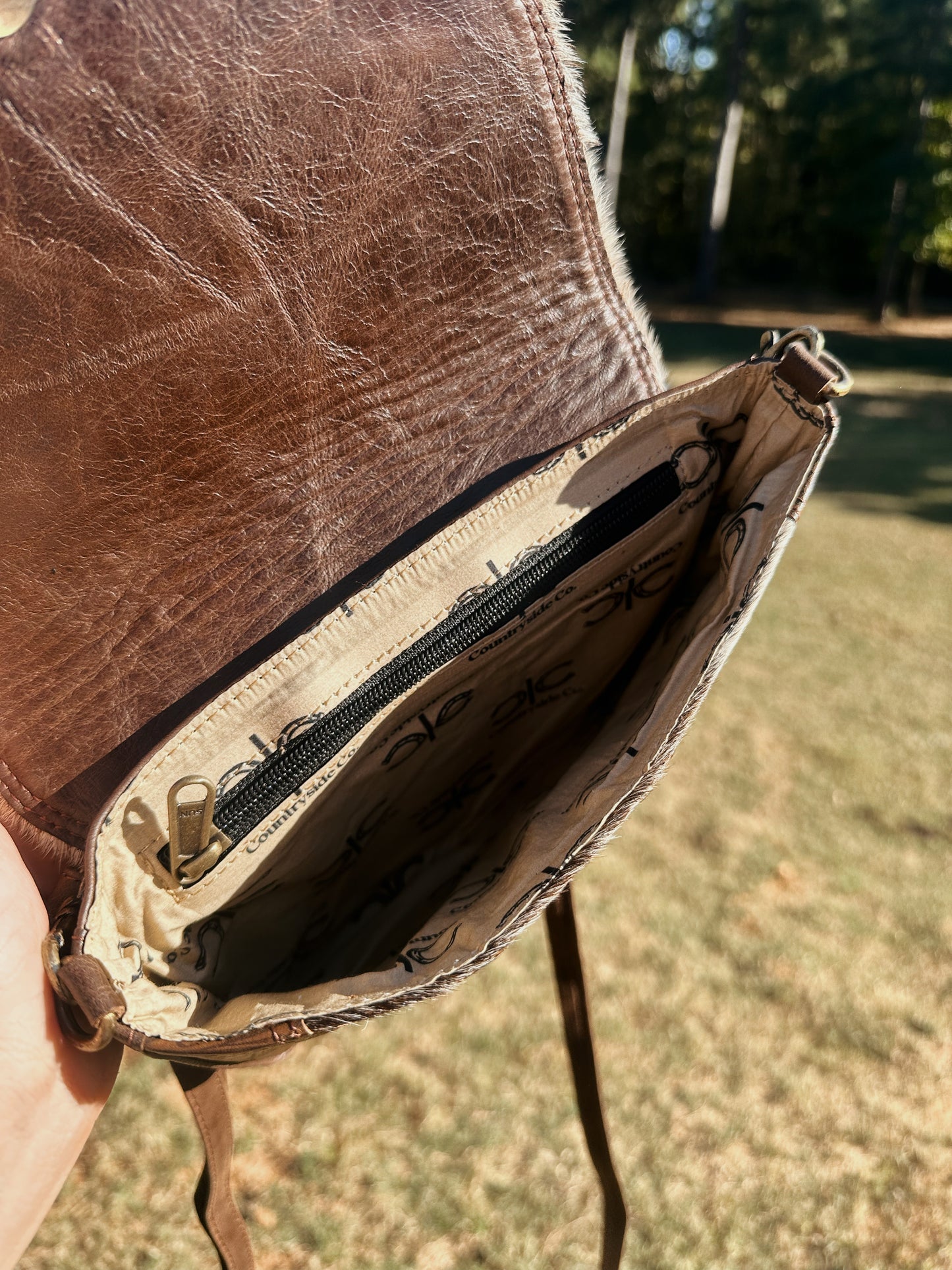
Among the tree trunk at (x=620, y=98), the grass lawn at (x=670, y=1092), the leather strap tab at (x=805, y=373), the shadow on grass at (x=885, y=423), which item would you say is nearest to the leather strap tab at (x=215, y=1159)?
the grass lawn at (x=670, y=1092)

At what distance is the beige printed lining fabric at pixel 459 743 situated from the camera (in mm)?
854

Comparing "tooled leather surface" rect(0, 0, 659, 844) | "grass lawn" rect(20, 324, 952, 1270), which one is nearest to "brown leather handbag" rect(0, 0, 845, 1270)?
"tooled leather surface" rect(0, 0, 659, 844)

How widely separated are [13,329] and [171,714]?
0.36m

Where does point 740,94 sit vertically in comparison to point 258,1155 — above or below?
above

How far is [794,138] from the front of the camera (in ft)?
57.7

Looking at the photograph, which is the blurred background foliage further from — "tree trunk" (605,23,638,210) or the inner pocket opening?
the inner pocket opening

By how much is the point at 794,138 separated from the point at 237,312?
20.1 meters

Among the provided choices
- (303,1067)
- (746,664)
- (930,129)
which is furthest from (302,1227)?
(930,129)

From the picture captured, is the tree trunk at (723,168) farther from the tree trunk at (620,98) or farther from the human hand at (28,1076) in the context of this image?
the human hand at (28,1076)

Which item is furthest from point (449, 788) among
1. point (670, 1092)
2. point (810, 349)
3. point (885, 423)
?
point (885, 423)

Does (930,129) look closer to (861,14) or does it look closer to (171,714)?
(861,14)

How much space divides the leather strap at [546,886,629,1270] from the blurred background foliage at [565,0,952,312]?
1352 cm

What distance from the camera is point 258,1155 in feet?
5.90

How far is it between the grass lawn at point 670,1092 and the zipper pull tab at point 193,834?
3.74ft
